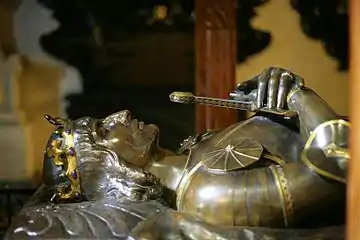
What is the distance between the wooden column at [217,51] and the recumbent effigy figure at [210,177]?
142 cm

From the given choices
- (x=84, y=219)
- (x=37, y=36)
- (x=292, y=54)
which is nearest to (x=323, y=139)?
(x=84, y=219)

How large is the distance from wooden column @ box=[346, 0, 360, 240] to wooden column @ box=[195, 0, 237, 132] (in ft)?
6.86

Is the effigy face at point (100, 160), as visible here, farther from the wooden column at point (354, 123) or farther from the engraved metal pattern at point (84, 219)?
the wooden column at point (354, 123)

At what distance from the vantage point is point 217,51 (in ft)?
9.92

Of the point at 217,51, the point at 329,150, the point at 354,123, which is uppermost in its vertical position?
the point at 354,123


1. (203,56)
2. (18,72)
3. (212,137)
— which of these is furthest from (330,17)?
(212,137)

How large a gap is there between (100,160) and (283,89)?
0.34m

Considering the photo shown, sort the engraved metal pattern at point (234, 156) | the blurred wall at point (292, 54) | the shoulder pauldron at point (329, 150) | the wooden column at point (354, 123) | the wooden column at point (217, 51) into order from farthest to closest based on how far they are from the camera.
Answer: the blurred wall at point (292, 54)
the wooden column at point (217, 51)
the engraved metal pattern at point (234, 156)
the shoulder pauldron at point (329, 150)
the wooden column at point (354, 123)

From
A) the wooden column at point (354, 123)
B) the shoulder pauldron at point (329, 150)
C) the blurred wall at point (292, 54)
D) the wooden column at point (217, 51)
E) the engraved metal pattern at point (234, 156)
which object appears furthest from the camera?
the blurred wall at point (292, 54)

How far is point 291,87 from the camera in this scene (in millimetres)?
1454

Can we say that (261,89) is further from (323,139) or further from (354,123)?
(354,123)

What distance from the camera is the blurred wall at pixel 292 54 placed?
3.62 m

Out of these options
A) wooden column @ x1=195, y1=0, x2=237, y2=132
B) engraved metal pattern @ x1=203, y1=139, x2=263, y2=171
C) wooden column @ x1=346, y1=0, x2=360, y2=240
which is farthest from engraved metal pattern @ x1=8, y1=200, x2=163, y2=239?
wooden column @ x1=195, y1=0, x2=237, y2=132

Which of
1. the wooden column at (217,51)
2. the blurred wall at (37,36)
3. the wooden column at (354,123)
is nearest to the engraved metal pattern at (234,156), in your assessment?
the wooden column at (354,123)
